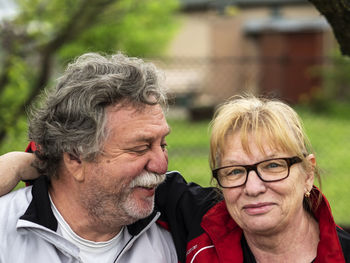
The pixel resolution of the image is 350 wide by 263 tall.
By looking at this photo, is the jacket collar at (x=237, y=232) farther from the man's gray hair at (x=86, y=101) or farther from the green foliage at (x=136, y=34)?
the green foliage at (x=136, y=34)

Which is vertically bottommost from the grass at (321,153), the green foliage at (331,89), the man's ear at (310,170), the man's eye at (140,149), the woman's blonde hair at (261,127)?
the green foliage at (331,89)

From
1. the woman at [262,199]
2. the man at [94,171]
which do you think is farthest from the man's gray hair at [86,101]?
the woman at [262,199]

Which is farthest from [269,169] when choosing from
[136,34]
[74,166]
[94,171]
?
[136,34]

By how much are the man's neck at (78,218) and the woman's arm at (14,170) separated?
0.19 meters

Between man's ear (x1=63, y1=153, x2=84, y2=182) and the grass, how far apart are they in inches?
169

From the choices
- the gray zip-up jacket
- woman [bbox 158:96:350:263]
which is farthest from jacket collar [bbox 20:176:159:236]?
woman [bbox 158:96:350:263]

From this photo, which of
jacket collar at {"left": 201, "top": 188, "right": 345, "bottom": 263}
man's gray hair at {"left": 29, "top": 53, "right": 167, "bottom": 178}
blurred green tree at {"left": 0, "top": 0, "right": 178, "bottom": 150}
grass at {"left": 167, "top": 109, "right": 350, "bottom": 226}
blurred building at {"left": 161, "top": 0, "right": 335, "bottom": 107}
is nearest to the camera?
jacket collar at {"left": 201, "top": 188, "right": 345, "bottom": 263}

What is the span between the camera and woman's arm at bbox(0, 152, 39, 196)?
248 cm

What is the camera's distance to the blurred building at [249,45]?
628 inches

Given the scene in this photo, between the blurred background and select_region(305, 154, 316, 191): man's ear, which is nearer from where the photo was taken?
select_region(305, 154, 316, 191): man's ear

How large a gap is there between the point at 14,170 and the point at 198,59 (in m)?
8.02

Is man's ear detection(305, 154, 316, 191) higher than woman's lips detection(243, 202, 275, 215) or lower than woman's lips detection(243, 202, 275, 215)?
higher

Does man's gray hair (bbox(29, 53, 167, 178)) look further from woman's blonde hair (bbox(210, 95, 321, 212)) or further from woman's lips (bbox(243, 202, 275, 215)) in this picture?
woman's lips (bbox(243, 202, 275, 215))

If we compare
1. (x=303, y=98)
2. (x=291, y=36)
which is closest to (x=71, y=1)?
(x=303, y=98)
